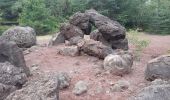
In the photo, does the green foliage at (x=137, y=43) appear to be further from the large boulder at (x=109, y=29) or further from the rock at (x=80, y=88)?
the rock at (x=80, y=88)

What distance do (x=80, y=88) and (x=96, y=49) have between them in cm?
195

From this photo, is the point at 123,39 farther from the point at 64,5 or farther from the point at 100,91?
the point at 64,5

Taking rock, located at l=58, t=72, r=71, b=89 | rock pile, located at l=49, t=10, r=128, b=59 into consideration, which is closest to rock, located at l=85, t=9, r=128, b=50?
rock pile, located at l=49, t=10, r=128, b=59

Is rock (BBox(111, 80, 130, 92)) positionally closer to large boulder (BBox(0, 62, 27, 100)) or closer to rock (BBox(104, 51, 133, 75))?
rock (BBox(104, 51, 133, 75))

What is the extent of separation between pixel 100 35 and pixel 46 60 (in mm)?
1816

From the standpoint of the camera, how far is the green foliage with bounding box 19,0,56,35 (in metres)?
18.4

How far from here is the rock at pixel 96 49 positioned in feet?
31.8

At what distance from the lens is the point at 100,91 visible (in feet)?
26.3

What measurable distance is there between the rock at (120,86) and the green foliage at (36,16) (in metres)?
10.6

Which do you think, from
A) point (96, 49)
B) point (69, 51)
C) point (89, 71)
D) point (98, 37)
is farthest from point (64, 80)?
point (98, 37)

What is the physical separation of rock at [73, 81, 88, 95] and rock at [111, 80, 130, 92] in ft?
1.76

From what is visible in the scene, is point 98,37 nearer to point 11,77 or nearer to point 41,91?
point 11,77

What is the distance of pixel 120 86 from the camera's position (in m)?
Answer: 8.11

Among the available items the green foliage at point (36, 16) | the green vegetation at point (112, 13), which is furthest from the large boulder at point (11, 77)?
the green foliage at point (36, 16)
